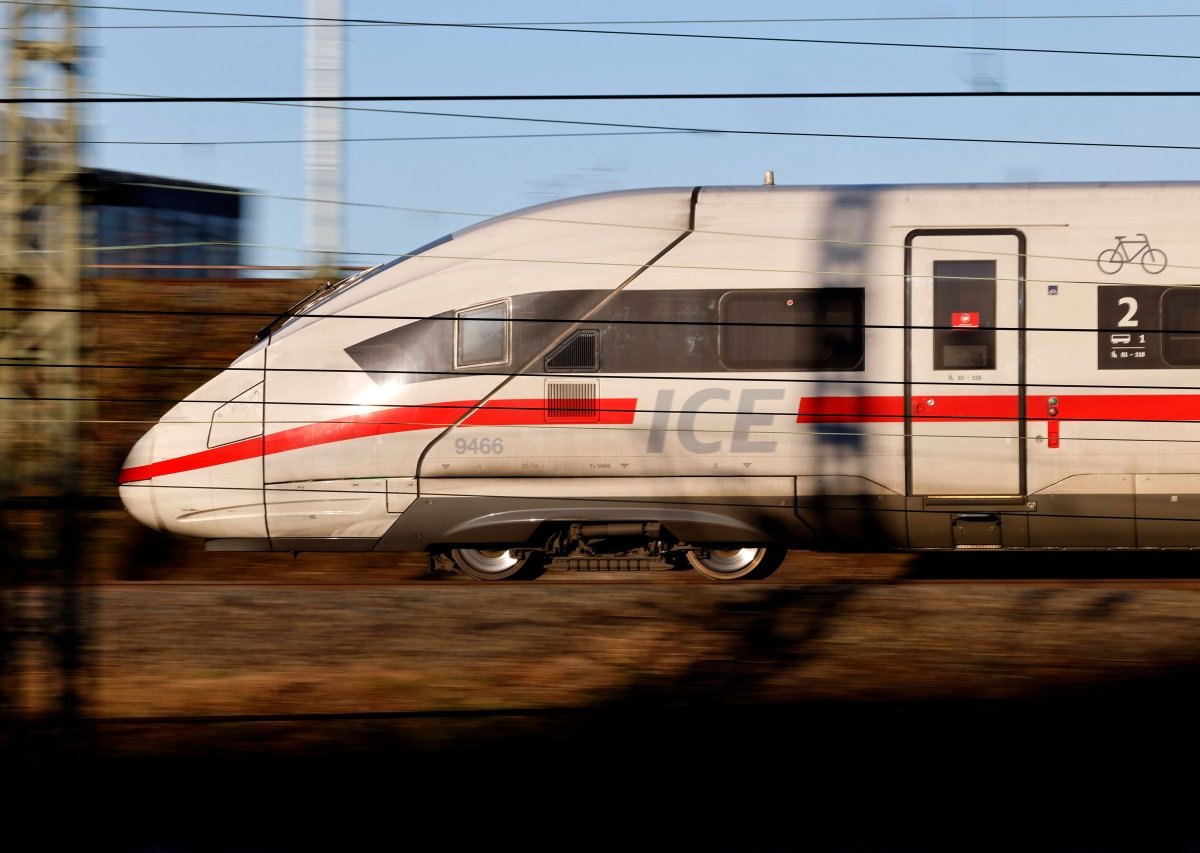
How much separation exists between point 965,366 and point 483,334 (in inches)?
135

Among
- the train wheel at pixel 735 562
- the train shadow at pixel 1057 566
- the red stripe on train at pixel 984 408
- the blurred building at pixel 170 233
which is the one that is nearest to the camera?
the red stripe on train at pixel 984 408

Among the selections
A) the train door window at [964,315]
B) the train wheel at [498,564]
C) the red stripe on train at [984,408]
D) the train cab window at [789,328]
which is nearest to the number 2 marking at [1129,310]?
the red stripe on train at [984,408]

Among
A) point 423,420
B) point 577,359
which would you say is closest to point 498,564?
point 423,420

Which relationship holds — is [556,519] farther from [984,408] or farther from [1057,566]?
[1057,566]

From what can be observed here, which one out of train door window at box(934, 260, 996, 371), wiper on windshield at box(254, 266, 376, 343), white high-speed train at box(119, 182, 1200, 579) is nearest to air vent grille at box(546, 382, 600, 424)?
white high-speed train at box(119, 182, 1200, 579)

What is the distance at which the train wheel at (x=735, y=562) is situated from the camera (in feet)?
32.9

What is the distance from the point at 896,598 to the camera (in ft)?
21.4

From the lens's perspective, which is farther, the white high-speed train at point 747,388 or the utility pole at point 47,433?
the white high-speed train at point 747,388

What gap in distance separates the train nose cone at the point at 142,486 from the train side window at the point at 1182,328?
736cm

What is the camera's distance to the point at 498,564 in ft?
33.1

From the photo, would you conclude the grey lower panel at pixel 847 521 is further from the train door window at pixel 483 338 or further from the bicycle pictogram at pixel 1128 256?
the bicycle pictogram at pixel 1128 256

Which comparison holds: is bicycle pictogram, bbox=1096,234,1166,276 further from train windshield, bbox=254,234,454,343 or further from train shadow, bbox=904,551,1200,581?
train windshield, bbox=254,234,454,343

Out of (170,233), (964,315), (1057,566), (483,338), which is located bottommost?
Result: (1057,566)

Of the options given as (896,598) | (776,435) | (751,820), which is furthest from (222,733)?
(776,435)
